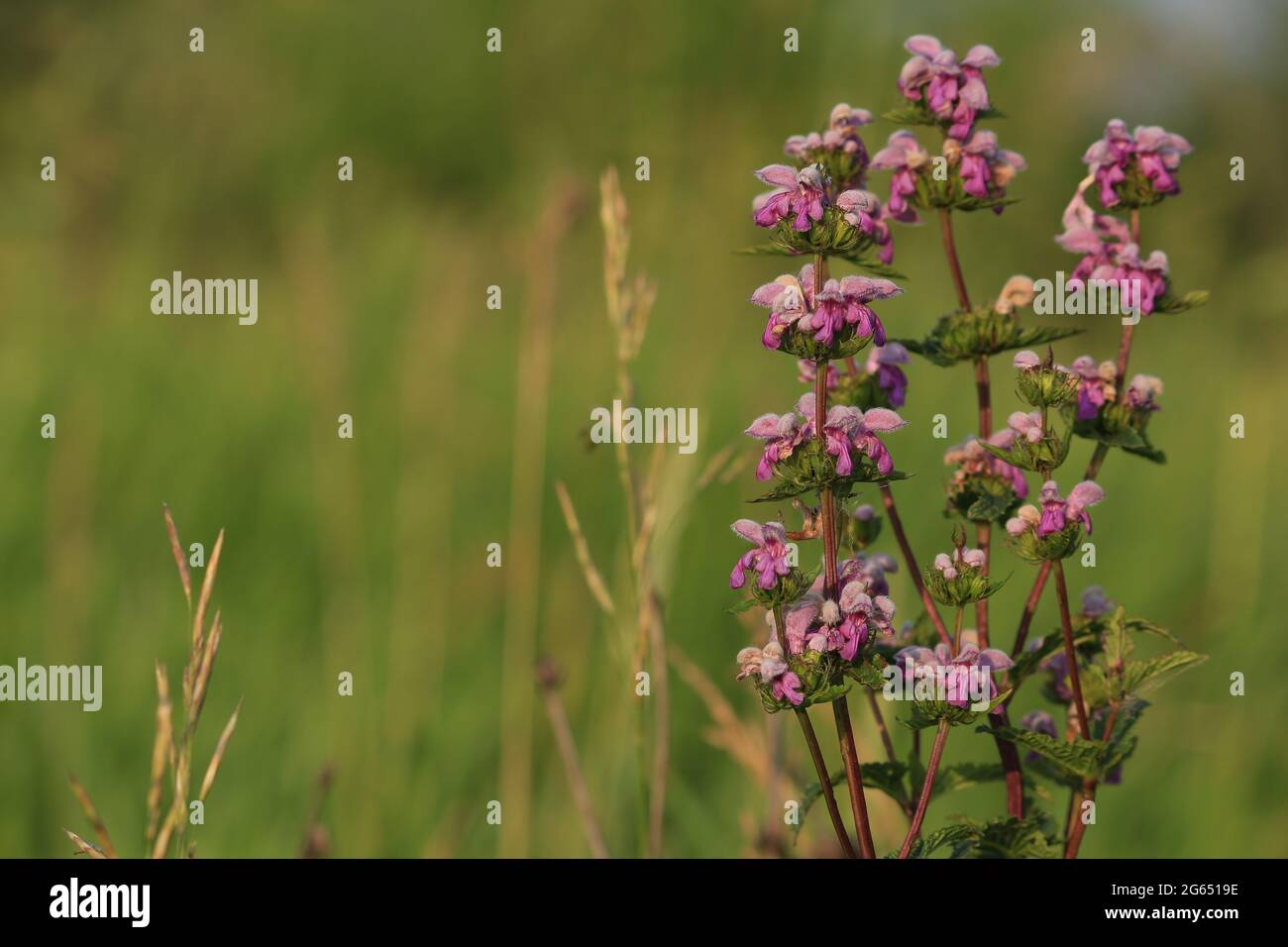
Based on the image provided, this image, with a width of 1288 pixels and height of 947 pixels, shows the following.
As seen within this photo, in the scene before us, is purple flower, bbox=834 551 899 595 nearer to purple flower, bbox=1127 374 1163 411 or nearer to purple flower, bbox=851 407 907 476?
purple flower, bbox=851 407 907 476

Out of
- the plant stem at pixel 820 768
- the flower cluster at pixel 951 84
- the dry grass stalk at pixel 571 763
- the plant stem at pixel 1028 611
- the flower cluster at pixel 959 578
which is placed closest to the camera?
the plant stem at pixel 820 768

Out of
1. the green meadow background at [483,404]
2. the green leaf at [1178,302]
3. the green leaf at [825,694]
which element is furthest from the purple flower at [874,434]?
the green meadow background at [483,404]

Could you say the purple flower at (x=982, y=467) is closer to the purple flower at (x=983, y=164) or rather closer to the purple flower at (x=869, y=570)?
the purple flower at (x=869, y=570)

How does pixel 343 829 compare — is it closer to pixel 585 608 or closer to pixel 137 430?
pixel 585 608

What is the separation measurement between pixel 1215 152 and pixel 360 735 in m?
6.50

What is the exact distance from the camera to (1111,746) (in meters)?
1.40

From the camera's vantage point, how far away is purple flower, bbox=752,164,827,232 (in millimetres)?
1273

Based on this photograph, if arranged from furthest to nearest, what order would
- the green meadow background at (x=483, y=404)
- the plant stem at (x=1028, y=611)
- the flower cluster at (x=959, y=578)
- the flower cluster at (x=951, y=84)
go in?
the green meadow background at (x=483, y=404) → the flower cluster at (x=951, y=84) → the plant stem at (x=1028, y=611) → the flower cluster at (x=959, y=578)

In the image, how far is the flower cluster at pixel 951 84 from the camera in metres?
1.52

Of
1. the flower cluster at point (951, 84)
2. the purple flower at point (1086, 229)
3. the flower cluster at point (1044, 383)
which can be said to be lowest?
the flower cluster at point (1044, 383)

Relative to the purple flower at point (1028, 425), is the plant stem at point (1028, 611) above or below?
below

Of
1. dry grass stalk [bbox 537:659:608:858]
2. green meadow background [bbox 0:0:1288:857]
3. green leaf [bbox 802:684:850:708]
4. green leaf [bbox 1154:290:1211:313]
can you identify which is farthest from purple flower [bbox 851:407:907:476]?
dry grass stalk [bbox 537:659:608:858]

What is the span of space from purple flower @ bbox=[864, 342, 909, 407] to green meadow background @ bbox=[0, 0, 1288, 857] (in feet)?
1.24

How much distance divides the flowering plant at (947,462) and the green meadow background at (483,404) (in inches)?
11.6
